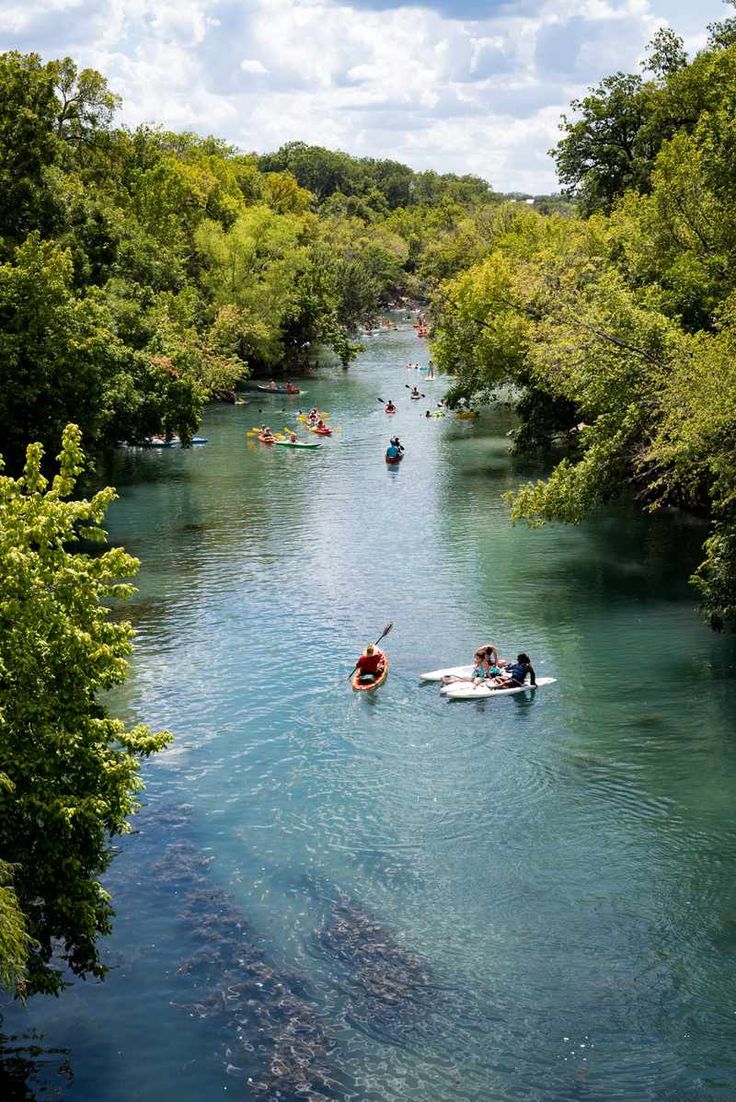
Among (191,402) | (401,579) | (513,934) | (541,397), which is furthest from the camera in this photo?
(541,397)

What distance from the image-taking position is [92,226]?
4850 centimetres

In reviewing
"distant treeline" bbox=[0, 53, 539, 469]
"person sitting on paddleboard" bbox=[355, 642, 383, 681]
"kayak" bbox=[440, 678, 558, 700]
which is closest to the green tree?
"distant treeline" bbox=[0, 53, 539, 469]

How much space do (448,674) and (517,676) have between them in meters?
1.75

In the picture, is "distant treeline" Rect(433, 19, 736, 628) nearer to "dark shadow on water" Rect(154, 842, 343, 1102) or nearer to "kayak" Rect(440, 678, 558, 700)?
"kayak" Rect(440, 678, 558, 700)

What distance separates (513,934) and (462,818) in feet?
12.4

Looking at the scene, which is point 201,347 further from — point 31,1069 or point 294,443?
point 31,1069

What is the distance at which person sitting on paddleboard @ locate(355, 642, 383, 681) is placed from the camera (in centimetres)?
2786

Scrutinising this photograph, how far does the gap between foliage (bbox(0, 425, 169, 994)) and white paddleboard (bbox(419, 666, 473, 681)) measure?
13.6 metres

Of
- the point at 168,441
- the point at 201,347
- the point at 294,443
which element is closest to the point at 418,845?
the point at 294,443

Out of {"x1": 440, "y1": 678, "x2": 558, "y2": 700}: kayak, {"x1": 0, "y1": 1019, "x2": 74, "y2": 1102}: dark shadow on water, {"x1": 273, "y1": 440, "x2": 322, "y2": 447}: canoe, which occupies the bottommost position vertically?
{"x1": 0, "y1": 1019, "x2": 74, "y2": 1102}: dark shadow on water

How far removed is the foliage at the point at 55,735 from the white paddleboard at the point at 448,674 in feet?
44.7

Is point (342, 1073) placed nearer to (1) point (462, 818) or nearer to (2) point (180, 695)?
(1) point (462, 818)

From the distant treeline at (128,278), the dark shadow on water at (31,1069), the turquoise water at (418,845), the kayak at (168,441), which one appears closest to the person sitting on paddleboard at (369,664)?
the turquoise water at (418,845)

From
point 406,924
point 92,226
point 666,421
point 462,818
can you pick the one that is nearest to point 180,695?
point 462,818
